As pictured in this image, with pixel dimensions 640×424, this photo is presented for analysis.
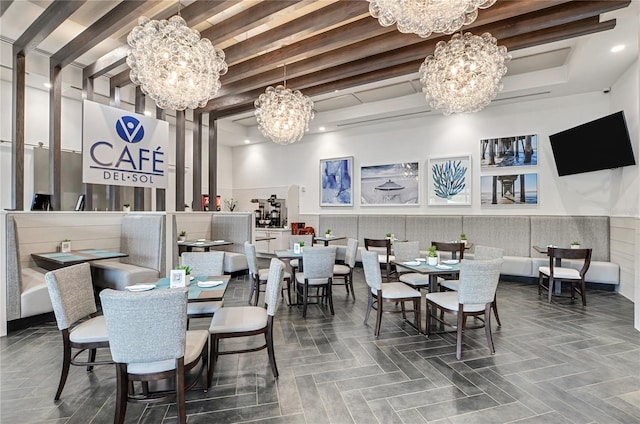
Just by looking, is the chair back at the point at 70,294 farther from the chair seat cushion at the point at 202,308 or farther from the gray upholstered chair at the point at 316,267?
the gray upholstered chair at the point at 316,267

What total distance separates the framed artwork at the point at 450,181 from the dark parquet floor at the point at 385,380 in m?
3.44

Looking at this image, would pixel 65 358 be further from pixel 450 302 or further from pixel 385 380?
pixel 450 302

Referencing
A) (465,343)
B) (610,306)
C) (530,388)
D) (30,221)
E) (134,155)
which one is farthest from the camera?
(134,155)

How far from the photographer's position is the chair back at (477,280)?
283cm

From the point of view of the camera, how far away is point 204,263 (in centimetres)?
346

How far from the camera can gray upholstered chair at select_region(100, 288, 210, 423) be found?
167cm

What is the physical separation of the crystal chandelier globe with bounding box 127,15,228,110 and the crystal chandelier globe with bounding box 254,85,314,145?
1.12 meters

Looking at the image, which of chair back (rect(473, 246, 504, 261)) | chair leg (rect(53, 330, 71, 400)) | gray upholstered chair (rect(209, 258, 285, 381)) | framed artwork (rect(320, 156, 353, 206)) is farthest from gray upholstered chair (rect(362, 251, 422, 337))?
framed artwork (rect(320, 156, 353, 206))

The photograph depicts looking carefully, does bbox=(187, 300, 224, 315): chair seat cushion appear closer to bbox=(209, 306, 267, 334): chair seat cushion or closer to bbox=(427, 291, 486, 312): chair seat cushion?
bbox=(209, 306, 267, 334): chair seat cushion

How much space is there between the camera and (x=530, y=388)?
7.81ft

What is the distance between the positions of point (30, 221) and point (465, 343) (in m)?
5.69

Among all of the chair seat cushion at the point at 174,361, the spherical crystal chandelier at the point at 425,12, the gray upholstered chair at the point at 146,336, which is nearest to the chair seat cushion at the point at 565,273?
the spherical crystal chandelier at the point at 425,12

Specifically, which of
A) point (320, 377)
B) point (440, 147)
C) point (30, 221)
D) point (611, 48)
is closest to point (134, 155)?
point (30, 221)

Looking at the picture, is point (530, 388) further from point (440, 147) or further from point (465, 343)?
point (440, 147)
